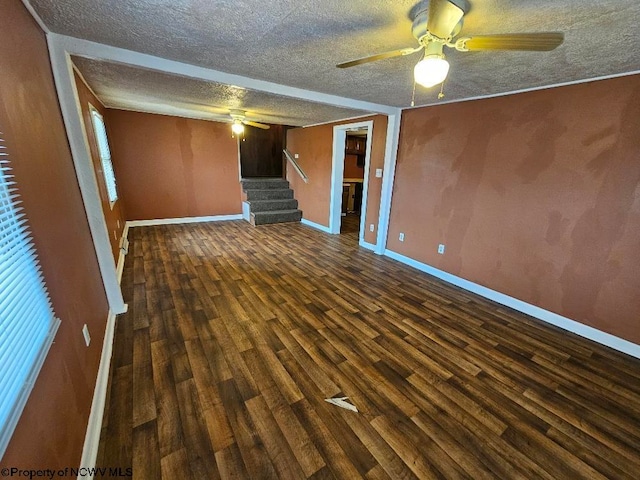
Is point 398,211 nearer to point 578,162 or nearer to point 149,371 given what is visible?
point 578,162

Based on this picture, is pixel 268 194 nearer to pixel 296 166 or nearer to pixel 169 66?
pixel 296 166

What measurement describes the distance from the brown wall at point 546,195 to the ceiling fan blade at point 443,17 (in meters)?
1.84

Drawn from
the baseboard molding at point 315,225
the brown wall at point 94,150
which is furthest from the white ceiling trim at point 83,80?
the baseboard molding at point 315,225

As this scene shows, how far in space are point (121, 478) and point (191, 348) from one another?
0.86m

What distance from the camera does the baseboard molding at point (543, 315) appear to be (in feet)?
7.18

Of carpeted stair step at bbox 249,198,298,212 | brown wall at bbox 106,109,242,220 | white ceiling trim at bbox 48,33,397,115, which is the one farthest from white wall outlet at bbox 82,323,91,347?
carpeted stair step at bbox 249,198,298,212

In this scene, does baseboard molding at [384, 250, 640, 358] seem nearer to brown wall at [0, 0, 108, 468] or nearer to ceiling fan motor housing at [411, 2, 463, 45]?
ceiling fan motor housing at [411, 2, 463, 45]

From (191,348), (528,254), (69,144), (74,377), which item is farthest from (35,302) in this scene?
(528,254)

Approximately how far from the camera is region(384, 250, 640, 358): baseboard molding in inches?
86.2

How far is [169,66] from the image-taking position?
6.87 ft

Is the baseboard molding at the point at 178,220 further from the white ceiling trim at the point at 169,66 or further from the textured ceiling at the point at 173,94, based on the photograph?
the white ceiling trim at the point at 169,66

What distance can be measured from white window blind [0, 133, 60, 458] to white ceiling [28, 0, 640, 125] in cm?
115

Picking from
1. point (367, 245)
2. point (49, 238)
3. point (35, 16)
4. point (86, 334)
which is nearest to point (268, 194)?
point (367, 245)

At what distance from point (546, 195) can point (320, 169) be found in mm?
3896
